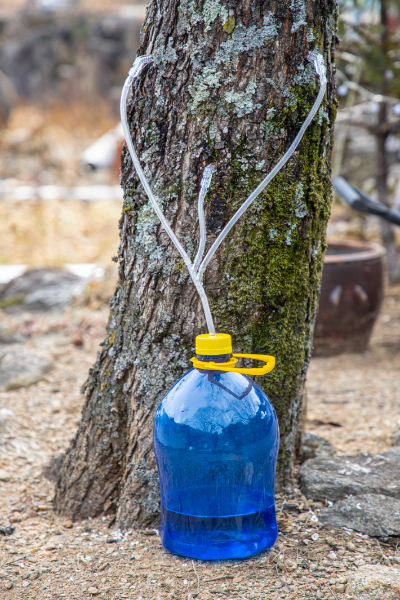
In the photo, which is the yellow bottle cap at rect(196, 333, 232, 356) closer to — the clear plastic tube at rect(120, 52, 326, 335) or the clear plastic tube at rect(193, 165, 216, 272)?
the clear plastic tube at rect(120, 52, 326, 335)

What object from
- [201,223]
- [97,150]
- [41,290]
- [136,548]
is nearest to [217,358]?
[201,223]

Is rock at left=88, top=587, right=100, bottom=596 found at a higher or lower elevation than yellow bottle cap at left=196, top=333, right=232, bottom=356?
lower

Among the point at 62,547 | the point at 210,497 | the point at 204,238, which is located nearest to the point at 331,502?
the point at 210,497

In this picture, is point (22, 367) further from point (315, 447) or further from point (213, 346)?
point (213, 346)

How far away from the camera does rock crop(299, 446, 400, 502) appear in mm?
1711

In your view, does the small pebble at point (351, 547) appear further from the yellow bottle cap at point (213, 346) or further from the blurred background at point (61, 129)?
the blurred background at point (61, 129)

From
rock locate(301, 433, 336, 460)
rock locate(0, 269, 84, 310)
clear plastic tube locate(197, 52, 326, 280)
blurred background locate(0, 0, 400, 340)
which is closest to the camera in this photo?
clear plastic tube locate(197, 52, 326, 280)

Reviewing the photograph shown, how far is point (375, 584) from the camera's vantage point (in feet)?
4.12

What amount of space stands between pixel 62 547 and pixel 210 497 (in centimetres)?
56

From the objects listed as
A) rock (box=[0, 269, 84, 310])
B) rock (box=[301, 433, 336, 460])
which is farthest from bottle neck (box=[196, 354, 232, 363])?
rock (box=[0, 269, 84, 310])

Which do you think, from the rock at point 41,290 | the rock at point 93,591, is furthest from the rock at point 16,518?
the rock at point 41,290

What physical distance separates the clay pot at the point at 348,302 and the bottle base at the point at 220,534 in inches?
95.7

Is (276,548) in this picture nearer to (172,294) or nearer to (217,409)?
(217,409)

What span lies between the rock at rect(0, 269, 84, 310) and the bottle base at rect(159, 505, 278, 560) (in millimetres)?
3865
